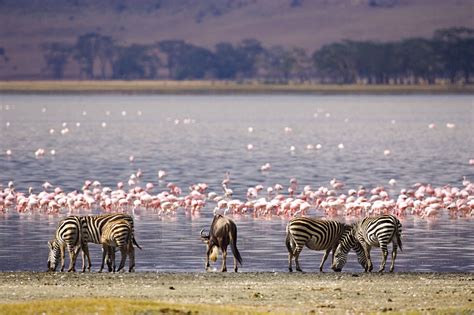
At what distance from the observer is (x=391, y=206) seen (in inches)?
1284

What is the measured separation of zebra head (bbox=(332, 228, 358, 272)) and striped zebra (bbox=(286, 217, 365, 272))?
92 millimetres

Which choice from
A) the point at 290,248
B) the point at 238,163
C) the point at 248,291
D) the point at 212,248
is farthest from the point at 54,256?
the point at 238,163

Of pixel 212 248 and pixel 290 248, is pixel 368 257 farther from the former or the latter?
pixel 212 248

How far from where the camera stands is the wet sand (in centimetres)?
1695

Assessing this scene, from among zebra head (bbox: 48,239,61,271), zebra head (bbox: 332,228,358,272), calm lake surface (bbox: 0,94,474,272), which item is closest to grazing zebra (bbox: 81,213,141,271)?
zebra head (bbox: 48,239,61,271)

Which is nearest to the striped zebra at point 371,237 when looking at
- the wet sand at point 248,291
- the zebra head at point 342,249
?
the zebra head at point 342,249

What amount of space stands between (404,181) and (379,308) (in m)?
29.5

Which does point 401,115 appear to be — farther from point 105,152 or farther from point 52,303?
point 52,303

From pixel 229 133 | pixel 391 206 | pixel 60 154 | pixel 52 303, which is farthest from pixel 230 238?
pixel 229 133

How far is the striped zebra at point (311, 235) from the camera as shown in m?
21.9

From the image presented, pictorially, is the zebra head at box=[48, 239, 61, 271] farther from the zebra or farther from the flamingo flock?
the flamingo flock

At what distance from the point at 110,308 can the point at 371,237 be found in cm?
721

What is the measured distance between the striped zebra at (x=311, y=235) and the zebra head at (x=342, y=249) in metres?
0.09

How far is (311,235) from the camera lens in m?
22.0
